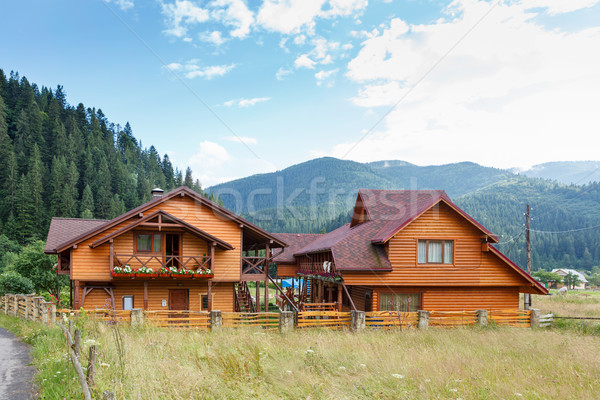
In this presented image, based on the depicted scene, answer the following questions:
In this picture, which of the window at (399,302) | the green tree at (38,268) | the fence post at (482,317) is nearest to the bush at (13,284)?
the green tree at (38,268)

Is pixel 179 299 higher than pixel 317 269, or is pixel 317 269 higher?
pixel 317 269

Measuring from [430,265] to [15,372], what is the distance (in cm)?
1963

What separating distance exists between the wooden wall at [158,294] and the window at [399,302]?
9.11 metres

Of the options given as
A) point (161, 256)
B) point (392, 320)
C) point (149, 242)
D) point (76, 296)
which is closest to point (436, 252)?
point (392, 320)

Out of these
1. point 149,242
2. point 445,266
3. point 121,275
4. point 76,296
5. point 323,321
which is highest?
point 149,242

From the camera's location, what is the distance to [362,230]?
89.0 ft

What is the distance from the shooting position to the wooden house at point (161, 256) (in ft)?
75.7

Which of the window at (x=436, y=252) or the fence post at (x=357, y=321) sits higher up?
the window at (x=436, y=252)

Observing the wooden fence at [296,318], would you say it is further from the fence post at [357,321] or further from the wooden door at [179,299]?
the wooden door at [179,299]

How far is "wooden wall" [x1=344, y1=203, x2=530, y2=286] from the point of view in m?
24.1

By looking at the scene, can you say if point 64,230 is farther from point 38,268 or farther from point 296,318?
point 38,268

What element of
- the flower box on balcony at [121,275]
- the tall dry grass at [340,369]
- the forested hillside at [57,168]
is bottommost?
the tall dry grass at [340,369]

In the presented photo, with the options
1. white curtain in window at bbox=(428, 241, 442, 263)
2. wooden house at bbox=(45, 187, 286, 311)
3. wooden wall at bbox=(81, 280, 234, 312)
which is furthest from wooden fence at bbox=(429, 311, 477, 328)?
wooden wall at bbox=(81, 280, 234, 312)

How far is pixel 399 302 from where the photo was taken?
24.7 metres
